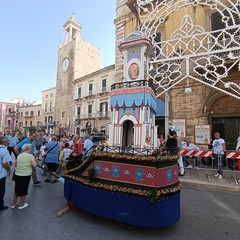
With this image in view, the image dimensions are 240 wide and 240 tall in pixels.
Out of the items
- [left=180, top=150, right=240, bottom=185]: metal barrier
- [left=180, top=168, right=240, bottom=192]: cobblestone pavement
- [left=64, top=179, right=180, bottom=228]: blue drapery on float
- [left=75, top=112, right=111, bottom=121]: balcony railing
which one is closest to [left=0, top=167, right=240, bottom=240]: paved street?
[left=64, top=179, right=180, bottom=228]: blue drapery on float

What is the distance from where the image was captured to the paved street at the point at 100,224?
11.3 ft

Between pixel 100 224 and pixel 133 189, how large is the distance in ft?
3.32

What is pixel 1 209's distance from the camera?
4.44 metres

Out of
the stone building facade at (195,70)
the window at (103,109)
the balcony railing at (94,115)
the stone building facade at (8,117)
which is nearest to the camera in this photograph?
the stone building facade at (195,70)

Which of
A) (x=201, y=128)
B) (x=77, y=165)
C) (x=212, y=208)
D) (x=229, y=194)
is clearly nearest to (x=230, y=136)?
(x=201, y=128)

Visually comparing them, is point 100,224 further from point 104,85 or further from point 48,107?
point 48,107

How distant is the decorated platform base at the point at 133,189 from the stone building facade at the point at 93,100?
25625 millimetres

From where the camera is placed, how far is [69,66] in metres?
39.2

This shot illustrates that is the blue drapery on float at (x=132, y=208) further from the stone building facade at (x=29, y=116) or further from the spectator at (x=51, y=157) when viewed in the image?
the stone building facade at (x=29, y=116)

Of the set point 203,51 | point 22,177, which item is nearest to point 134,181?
point 22,177

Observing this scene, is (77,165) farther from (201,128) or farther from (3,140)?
(201,128)

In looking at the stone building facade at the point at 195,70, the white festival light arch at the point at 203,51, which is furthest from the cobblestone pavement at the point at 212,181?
the stone building facade at the point at 195,70

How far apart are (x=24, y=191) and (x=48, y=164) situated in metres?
2.97

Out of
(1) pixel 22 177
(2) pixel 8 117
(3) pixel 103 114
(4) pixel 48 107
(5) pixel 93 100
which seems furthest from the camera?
(2) pixel 8 117
